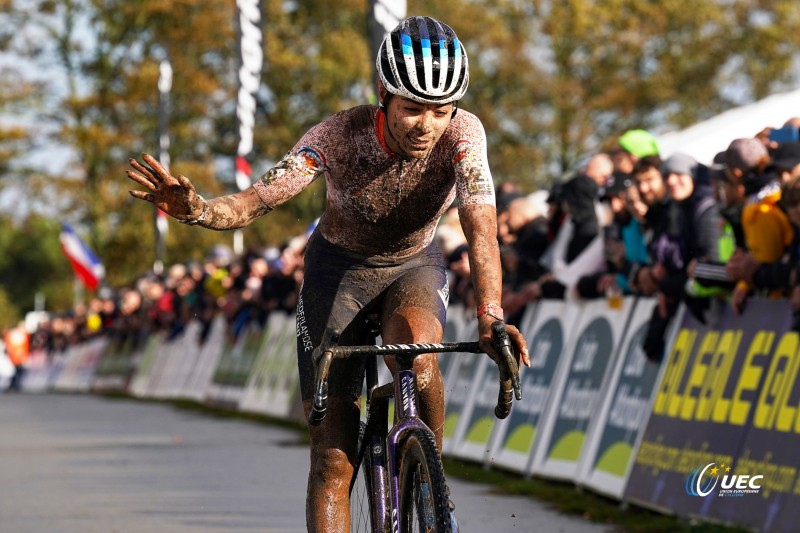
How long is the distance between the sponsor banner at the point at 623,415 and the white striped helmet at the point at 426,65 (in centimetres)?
452

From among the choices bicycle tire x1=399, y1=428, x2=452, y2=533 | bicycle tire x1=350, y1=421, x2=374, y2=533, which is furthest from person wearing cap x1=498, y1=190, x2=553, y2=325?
bicycle tire x1=399, y1=428, x2=452, y2=533

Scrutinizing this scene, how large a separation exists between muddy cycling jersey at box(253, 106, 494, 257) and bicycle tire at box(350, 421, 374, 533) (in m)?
0.76

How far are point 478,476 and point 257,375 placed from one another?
9.97 metres

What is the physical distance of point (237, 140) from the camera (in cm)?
2502

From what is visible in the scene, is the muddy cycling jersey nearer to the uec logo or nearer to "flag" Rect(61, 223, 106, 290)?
the uec logo

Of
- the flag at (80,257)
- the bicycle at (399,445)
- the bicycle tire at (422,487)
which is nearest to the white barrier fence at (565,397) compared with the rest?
the bicycle at (399,445)

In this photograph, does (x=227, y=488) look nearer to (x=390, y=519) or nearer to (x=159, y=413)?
(x=390, y=519)

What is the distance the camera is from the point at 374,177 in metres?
6.02

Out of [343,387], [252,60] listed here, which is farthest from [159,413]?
[343,387]

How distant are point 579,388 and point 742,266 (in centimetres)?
230

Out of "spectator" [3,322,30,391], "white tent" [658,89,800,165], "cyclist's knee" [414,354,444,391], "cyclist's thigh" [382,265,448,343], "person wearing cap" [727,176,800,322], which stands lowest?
"spectator" [3,322,30,391]

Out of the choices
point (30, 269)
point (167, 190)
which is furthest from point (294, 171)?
point (30, 269)

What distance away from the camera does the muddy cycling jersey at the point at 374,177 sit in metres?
5.86

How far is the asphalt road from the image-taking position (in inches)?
371
